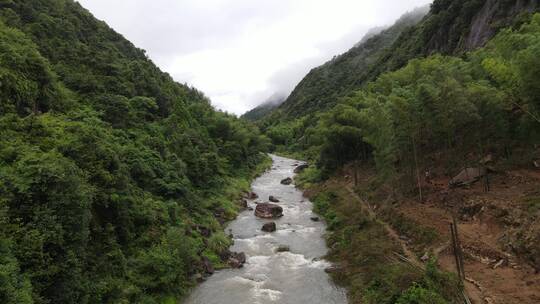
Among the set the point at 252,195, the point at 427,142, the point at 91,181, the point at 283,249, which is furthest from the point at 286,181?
the point at 91,181

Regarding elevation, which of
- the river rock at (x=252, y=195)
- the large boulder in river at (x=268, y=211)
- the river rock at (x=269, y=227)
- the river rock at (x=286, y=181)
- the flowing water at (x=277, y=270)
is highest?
the river rock at (x=286, y=181)

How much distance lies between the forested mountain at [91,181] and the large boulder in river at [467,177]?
20.6m

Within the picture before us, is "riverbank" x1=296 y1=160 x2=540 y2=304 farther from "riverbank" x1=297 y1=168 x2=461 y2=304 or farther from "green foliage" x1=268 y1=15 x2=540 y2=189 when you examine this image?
"green foliage" x1=268 y1=15 x2=540 y2=189

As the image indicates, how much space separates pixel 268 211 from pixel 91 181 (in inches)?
951

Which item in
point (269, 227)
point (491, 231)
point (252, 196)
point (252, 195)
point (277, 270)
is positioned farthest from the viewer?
point (252, 195)

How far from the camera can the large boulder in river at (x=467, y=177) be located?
1183 inches

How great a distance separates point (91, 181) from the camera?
72.1ft

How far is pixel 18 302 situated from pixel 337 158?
49307 mm

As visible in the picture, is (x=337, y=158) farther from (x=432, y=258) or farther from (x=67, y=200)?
(x=67, y=200)

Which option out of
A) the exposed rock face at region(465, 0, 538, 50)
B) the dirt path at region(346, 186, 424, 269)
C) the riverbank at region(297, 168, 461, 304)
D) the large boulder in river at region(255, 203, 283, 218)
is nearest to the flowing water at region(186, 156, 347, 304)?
the large boulder in river at region(255, 203, 283, 218)

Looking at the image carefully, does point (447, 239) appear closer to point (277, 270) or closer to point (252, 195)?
point (277, 270)

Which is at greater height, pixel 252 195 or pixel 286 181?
pixel 286 181

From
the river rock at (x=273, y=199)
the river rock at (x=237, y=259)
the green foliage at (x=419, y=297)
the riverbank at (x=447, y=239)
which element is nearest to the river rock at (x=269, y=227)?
the riverbank at (x=447, y=239)

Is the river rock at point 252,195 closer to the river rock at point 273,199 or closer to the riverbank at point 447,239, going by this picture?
the river rock at point 273,199
